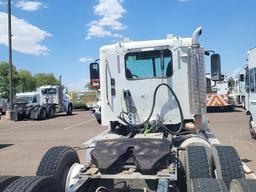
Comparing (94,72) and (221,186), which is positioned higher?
(94,72)

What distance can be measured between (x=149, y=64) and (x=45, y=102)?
1176 inches

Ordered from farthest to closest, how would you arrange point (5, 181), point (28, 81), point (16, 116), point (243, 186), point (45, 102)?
1. point (28, 81)
2. point (45, 102)
3. point (16, 116)
4. point (5, 181)
5. point (243, 186)

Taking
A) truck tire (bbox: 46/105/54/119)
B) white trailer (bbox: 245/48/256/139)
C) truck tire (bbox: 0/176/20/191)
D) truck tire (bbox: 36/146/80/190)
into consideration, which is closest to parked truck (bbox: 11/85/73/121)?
truck tire (bbox: 46/105/54/119)

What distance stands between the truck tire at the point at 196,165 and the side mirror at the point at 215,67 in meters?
2.63

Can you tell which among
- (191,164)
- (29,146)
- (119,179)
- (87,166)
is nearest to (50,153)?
(87,166)

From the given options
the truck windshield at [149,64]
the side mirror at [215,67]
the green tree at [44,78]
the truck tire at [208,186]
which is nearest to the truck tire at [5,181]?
the truck tire at [208,186]

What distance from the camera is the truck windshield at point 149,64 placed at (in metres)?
6.88

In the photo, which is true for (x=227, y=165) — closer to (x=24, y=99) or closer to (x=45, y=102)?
(x=45, y=102)

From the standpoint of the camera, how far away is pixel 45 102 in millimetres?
35906

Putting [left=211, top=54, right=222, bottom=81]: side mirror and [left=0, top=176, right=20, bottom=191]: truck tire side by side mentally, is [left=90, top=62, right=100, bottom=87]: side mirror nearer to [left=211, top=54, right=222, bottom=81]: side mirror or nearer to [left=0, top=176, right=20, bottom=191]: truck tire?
[left=211, top=54, right=222, bottom=81]: side mirror

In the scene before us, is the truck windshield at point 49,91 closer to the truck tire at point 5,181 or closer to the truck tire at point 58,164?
the truck tire at point 58,164

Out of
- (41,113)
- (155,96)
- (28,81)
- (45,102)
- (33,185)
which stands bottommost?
(41,113)

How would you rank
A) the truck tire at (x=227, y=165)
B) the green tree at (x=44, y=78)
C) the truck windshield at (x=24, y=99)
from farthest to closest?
the green tree at (x=44, y=78), the truck windshield at (x=24, y=99), the truck tire at (x=227, y=165)

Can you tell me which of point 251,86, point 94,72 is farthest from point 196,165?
point 251,86
